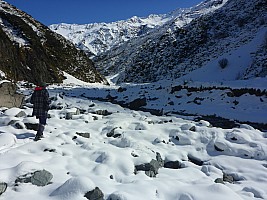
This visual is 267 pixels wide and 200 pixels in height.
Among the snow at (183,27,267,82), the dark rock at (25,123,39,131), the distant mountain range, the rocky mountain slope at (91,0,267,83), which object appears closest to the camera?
the dark rock at (25,123,39,131)

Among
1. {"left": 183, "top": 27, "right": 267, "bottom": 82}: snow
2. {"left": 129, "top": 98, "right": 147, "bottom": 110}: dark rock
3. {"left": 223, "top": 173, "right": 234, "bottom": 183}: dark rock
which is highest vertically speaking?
{"left": 183, "top": 27, "right": 267, "bottom": 82}: snow

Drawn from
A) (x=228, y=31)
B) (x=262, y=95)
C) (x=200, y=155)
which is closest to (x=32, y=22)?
(x=228, y=31)

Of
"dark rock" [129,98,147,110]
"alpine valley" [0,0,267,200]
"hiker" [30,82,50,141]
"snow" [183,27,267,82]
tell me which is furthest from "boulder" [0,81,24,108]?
"snow" [183,27,267,82]

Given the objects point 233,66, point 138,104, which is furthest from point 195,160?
point 233,66

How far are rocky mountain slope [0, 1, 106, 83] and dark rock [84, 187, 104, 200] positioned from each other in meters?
28.9

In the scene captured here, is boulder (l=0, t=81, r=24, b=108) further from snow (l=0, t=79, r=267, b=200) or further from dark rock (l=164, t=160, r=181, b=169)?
dark rock (l=164, t=160, r=181, b=169)

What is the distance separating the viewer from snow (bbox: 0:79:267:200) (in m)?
5.32

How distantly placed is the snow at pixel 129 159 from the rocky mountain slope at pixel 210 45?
24.7m

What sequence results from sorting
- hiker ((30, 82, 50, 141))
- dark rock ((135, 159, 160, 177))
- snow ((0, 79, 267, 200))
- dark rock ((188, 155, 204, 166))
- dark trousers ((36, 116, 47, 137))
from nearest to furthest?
snow ((0, 79, 267, 200)) → dark rock ((135, 159, 160, 177)) → dark rock ((188, 155, 204, 166)) → dark trousers ((36, 116, 47, 137)) → hiker ((30, 82, 50, 141))

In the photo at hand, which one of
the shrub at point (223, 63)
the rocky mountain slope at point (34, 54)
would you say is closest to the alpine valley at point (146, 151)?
the shrub at point (223, 63)

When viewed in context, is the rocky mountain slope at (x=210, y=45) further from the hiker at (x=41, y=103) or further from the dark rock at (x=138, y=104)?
the hiker at (x=41, y=103)

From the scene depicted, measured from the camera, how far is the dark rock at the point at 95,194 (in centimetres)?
496

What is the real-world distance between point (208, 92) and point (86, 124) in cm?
1031

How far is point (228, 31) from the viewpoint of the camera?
1944 inches
